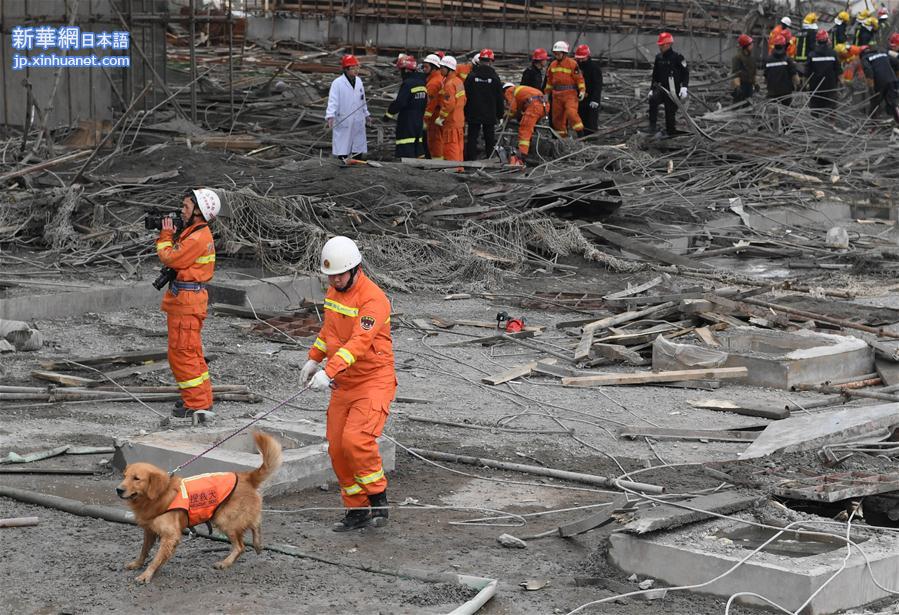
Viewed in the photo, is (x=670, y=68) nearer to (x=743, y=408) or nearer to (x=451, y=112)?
(x=451, y=112)

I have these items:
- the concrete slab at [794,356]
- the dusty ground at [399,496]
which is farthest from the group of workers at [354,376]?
the concrete slab at [794,356]

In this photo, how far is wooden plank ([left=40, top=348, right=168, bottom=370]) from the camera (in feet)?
36.1

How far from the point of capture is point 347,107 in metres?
19.8

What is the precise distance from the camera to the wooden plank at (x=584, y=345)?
12.2m

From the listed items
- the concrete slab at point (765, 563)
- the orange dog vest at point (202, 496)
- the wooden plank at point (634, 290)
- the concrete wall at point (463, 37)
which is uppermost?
the concrete wall at point (463, 37)

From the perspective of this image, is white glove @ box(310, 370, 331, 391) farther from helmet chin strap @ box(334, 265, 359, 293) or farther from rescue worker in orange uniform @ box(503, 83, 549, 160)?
rescue worker in orange uniform @ box(503, 83, 549, 160)

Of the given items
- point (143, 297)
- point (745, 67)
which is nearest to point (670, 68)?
point (745, 67)

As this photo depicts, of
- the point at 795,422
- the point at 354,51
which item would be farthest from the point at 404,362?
the point at 354,51

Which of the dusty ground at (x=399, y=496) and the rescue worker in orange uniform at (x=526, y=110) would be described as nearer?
the dusty ground at (x=399, y=496)

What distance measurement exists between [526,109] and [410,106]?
2178mm

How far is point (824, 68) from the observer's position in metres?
26.3

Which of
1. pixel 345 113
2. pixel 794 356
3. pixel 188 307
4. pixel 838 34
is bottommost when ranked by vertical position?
pixel 794 356

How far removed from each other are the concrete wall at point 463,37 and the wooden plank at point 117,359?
21.6 meters

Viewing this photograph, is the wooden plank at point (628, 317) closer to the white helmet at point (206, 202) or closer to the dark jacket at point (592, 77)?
the white helmet at point (206, 202)
